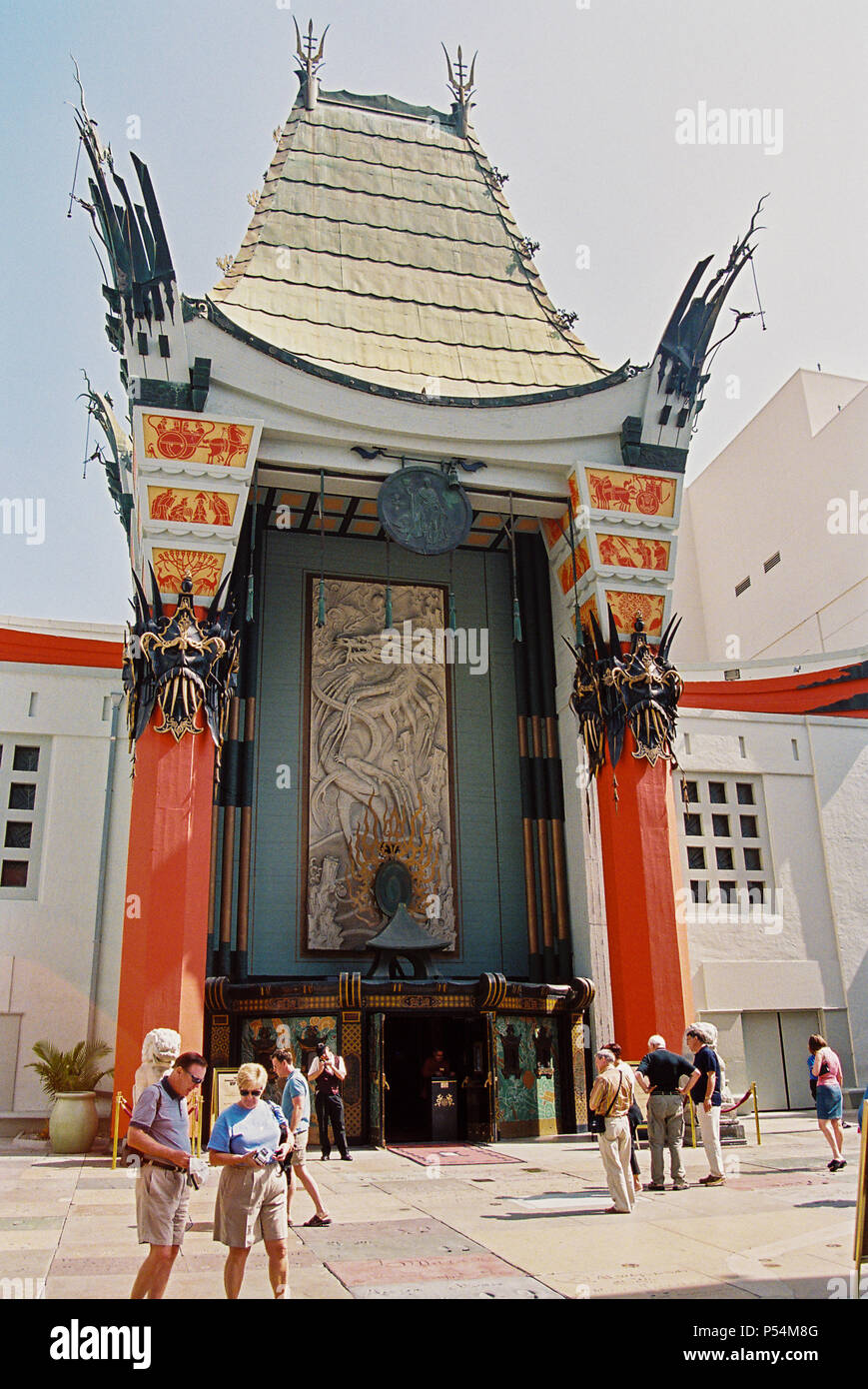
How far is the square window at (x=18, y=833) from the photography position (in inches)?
733

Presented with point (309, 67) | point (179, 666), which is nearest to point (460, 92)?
point (309, 67)

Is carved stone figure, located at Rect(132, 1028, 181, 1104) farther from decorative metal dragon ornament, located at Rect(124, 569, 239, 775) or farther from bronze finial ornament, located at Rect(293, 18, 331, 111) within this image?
bronze finial ornament, located at Rect(293, 18, 331, 111)

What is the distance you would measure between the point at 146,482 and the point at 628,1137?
1241 cm

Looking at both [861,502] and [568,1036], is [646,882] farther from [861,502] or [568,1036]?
[861,502]

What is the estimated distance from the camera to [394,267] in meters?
22.6

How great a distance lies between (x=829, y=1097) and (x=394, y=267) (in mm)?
17818

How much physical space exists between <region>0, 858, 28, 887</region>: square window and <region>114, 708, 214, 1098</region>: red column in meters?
3.50

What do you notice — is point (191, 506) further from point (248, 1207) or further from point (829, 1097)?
point (248, 1207)

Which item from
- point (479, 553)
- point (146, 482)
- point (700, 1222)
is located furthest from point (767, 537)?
point (700, 1222)

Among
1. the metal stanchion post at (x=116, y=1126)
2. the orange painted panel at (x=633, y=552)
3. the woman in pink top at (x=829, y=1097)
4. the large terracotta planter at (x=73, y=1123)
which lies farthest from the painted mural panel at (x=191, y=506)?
the woman in pink top at (x=829, y=1097)

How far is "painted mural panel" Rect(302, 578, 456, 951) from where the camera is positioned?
1952 cm

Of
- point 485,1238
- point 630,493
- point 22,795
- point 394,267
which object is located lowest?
point 485,1238

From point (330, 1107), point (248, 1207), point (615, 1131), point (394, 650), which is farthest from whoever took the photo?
point (394, 650)

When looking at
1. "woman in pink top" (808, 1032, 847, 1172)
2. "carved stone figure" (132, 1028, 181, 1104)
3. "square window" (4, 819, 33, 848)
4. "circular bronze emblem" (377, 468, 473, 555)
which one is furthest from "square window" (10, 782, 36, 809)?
"carved stone figure" (132, 1028, 181, 1104)
